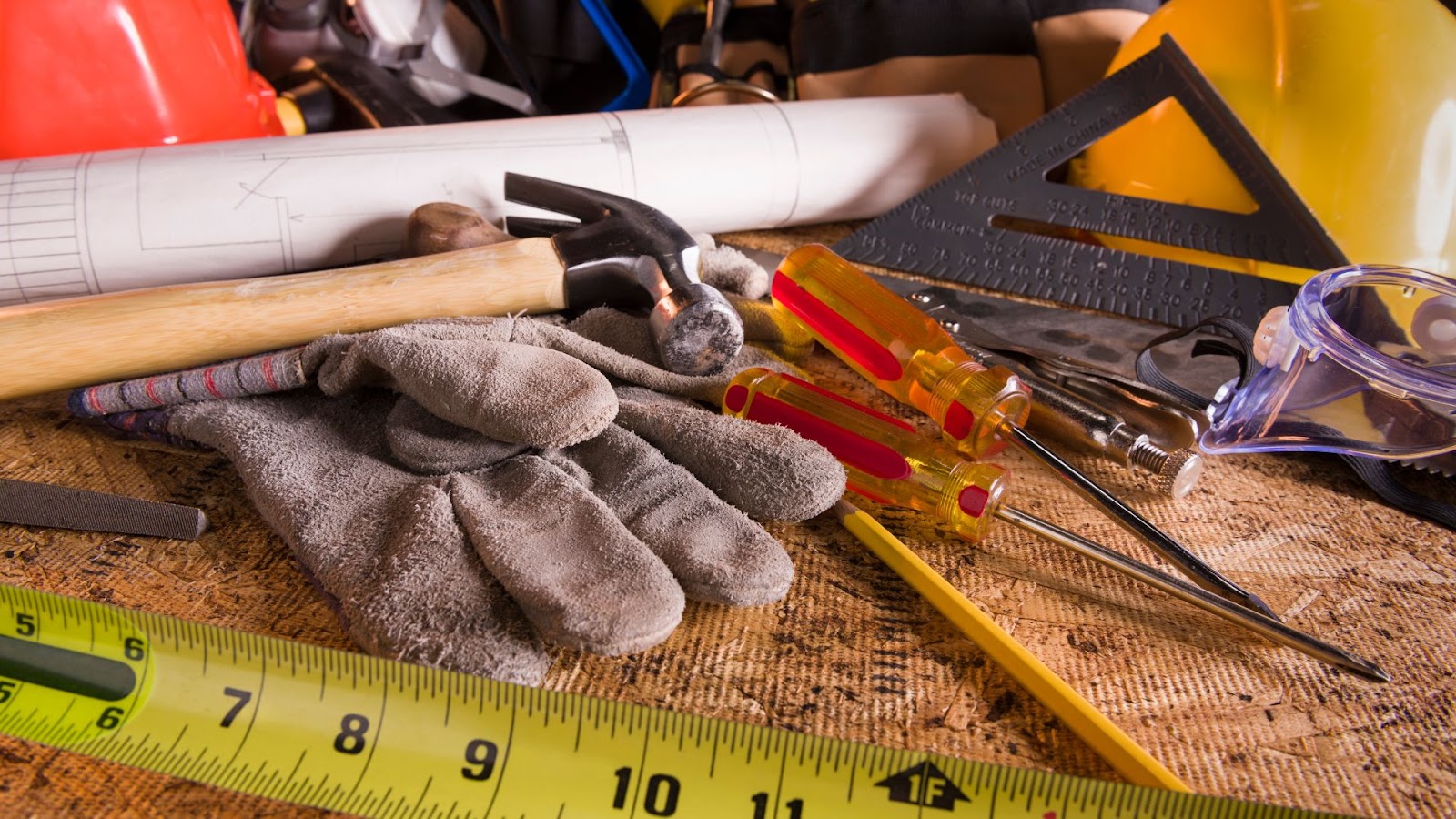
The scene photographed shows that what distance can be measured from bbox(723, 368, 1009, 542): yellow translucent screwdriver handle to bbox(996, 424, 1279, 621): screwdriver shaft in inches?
2.7

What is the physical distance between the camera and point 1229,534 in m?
0.85

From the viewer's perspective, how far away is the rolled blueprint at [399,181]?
1081 millimetres

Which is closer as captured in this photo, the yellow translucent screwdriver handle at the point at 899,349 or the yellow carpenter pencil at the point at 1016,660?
the yellow carpenter pencil at the point at 1016,660

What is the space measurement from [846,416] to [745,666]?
0.26m

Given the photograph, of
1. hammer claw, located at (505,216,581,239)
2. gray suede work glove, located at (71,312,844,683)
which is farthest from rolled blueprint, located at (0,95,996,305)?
gray suede work glove, located at (71,312,844,683)

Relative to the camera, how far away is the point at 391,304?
940 millimetres

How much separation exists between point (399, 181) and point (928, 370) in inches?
28.2

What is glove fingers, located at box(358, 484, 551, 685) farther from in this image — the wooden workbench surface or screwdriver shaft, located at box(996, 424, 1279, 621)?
screwdriver shaft, located at box(996, 424, 1279, 621)

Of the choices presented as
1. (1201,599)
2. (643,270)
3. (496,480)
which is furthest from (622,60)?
(1201,599)

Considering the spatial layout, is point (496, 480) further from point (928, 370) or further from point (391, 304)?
point (928, 370)

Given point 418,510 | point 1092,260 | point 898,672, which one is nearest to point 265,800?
point 418,510

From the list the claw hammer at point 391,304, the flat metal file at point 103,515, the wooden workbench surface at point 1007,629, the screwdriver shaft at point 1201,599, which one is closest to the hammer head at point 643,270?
the claw hammer at point 391,304

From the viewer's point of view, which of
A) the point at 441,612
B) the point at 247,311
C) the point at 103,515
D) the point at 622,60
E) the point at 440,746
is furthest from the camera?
the point at 622,60

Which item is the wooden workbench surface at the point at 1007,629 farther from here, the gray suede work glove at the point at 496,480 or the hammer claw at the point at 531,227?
the hammer claw at the point at 531,227
